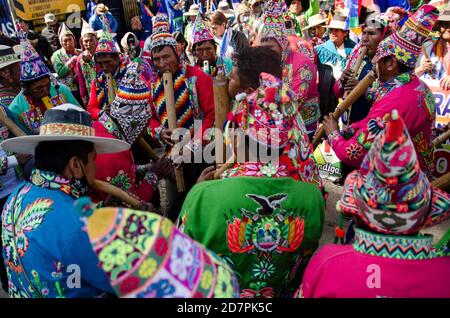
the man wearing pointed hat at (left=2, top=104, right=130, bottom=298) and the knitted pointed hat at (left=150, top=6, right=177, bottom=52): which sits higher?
the knitted pointed hat at (left=150, top=6, right=177, bottom=52)

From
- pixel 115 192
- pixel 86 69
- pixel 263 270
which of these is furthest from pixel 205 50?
pixel 263 270

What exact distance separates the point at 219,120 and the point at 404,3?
6.34 meters

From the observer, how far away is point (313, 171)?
8.71ft

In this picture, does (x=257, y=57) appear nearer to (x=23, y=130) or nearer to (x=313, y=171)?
(x=313, y=171)

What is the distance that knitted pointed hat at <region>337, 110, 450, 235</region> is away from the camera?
1.38 meters

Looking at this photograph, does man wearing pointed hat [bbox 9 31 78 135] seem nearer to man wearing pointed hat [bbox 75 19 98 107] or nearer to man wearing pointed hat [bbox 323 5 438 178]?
man wearing pointed hat [bbox 75 19 98 107]

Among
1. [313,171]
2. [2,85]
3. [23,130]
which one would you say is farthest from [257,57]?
[2,85]

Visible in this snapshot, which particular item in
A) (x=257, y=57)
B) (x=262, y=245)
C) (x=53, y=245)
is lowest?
(x=262, y=245)

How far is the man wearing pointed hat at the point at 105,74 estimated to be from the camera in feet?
13.7

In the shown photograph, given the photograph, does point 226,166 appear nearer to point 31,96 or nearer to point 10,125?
point 10,125

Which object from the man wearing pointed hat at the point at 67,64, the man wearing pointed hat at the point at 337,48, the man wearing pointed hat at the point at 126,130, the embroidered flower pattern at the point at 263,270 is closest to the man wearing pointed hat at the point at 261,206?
the embroidered flower pattern at the point at 263,270

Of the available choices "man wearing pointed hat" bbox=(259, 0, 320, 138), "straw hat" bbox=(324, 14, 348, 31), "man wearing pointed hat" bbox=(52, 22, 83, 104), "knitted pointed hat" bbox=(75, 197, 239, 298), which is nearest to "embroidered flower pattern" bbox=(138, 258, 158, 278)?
"knitted pointed hat" bbox=(75, 197, 239, 298)

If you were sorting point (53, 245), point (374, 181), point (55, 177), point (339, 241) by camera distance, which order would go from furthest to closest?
1. point (339, 241)
2. point (55, 177)
3. point (53, 245)
4. point (374, 181)

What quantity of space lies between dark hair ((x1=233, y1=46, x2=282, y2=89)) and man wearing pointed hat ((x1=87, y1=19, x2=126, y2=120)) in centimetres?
186
